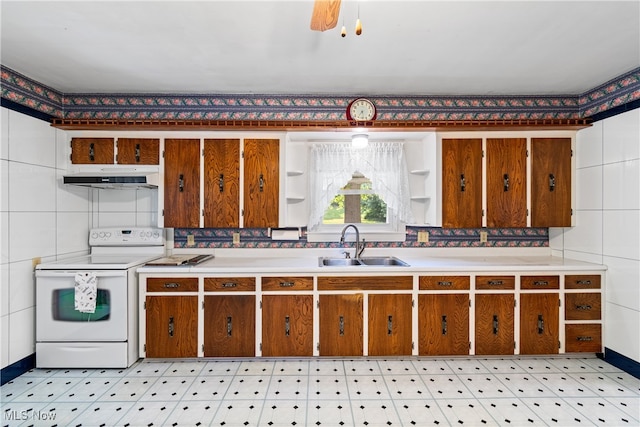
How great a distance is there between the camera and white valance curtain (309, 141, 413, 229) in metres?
3.18

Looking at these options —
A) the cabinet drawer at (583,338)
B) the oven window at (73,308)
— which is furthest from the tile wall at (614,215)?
the oven window at (73,308)

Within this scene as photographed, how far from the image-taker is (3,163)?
237 centimetres

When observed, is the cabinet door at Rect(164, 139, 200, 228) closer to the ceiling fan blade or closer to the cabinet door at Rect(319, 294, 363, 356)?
the cabinet door at Rect(319, 294, 363, 356)

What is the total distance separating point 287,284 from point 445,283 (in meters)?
1.32

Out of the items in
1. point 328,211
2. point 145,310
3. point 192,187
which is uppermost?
point 192,187

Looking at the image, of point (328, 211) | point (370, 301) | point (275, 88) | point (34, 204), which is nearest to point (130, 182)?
point (34, 204)

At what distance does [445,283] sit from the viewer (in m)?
2.71

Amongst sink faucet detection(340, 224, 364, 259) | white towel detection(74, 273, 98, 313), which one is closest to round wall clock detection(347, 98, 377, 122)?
sink faucet detection(340, 224, 364, 259)

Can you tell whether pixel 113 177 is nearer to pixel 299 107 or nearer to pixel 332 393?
pixel 299 107

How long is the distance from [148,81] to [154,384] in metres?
2.47

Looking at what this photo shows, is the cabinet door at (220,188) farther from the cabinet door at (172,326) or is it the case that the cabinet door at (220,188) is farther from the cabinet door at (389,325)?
the cabinet door at (389,325)

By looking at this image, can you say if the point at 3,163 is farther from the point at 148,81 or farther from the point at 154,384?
the point at 154,384

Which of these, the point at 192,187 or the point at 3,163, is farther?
the point at 192,187

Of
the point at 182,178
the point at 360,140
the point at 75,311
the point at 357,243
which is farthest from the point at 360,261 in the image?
the point at 75,311
